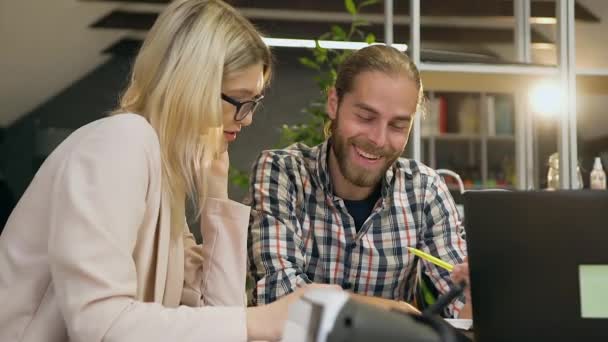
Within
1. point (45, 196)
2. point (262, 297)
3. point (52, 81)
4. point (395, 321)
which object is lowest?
point (262, 297)

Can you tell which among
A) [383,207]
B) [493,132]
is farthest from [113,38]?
[383,207]

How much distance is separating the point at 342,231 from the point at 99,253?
85 cm

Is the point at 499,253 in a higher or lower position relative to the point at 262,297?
higher

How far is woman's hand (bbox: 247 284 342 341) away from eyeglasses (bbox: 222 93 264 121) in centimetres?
44

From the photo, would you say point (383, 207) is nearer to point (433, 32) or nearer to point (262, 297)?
point (262, 297)

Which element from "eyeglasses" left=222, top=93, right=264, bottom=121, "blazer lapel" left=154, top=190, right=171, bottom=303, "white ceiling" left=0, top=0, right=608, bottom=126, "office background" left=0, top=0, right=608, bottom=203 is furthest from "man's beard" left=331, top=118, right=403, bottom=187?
"white ceiling" left=0, top=0, right=608, bottom=126

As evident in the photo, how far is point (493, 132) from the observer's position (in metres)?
6.41

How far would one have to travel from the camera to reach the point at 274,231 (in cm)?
179

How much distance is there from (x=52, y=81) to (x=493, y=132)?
11.9 feet

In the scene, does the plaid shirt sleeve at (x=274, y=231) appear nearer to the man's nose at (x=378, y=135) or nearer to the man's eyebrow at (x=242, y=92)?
the man's nose at (x=378, y=135)

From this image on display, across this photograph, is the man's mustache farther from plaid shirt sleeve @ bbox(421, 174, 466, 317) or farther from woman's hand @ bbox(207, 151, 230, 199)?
woman's hand @ bbox(207, 151, 230, 199)

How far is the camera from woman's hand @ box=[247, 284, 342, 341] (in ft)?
3.61

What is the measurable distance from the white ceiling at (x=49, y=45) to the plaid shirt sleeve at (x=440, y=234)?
2271 millimetres

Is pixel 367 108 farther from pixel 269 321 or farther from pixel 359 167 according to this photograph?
pixel 269 321
